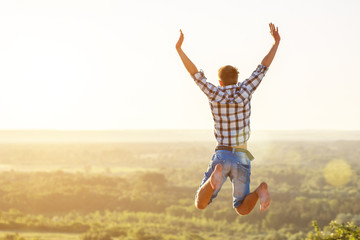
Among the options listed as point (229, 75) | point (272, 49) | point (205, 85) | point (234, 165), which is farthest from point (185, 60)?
point (234, 165)

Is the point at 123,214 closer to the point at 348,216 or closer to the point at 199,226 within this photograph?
the point at 199,226

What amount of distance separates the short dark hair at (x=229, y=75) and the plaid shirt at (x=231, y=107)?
6 centimetres

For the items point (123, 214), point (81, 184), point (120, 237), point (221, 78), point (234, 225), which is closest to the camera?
point (221, 78)

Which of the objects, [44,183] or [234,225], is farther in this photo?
[44,183]

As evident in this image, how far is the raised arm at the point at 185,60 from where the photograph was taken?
650 cm

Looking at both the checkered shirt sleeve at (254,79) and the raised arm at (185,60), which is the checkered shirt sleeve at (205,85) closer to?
the raised arm at (185,60)

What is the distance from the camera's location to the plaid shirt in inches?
255

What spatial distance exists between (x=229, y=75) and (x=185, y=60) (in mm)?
576

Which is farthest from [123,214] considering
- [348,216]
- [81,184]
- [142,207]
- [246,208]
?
[246,208]

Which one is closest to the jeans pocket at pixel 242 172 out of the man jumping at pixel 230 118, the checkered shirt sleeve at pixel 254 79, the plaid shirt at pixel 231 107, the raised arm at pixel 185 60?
the man jumping at pixel 230 118

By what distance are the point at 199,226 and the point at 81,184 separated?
209ft

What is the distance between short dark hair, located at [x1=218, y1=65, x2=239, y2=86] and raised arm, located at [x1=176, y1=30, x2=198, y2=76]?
34 cm

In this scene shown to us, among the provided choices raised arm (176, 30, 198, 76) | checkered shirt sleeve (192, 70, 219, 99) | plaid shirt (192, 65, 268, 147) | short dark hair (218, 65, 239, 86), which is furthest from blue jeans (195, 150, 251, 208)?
raised arm (176, 30, 198, 76)

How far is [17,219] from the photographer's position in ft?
484
